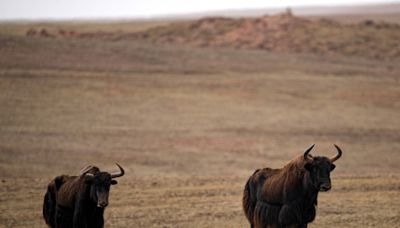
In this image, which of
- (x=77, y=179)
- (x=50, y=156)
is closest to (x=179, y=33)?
(x=50, y=156)

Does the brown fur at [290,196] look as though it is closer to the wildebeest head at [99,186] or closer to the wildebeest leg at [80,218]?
the wildebeest head at [99,186]

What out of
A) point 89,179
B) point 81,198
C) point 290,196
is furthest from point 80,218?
point 290,196

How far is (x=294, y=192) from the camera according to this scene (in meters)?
13.4

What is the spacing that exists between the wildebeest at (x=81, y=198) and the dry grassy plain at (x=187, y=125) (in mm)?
3711

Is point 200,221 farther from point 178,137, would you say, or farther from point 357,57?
point 357,57

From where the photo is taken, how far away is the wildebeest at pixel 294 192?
13.1m

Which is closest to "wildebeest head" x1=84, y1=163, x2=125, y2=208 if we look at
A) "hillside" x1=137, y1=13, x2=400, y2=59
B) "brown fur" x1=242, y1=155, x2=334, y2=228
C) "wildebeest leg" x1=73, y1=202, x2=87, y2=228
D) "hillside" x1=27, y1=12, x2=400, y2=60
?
"wildebeest leg" x1=73, y1=202, x2=87, y2=228

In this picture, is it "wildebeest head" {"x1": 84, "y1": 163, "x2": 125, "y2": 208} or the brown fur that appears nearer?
"wildebeest head" {"x1": 84, "y1": 163, "x2": 125, "y2": 208}

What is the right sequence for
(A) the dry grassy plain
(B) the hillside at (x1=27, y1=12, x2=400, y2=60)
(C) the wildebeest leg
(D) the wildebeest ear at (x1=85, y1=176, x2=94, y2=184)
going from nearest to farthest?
(D) the wildebeest ear at (x1=85, y1=176, x2=94, y2=184) → (C) the wildebeest leg → (A) the dry grassy plain → (B) the hillside at (x1=27, y1=12, x2=400, y2=60)

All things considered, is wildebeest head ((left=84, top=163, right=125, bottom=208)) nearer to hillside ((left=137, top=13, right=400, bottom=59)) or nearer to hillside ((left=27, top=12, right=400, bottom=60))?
hillside ((left=27, top=12, right=400, bottom=60))

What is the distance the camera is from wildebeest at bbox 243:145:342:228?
43.1ft

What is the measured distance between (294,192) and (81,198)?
3.20 m

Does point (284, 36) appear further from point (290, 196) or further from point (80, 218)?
point (80, 218)

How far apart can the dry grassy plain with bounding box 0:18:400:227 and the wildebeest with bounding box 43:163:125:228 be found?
3.71 metres
